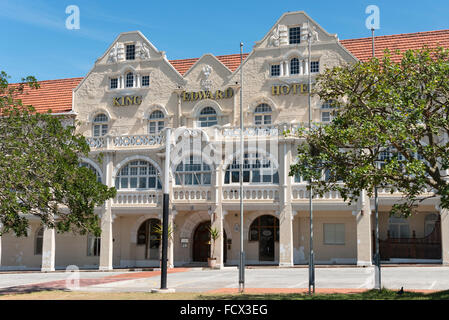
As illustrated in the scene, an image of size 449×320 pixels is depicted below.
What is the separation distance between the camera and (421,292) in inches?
725

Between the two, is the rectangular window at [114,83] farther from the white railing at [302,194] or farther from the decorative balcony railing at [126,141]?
the white railing at [302,194]

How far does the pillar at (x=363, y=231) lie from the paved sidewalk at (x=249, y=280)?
94 cm

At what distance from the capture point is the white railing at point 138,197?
3338 cm

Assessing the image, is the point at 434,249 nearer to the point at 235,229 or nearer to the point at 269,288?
Result: the point at 235,229

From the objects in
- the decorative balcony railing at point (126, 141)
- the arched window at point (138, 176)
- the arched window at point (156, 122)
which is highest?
the arched window at point (156, 122)

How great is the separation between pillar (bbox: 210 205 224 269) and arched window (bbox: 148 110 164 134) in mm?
7686

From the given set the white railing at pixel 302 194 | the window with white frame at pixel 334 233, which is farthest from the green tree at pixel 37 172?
the window with white frame at pixel 334 233

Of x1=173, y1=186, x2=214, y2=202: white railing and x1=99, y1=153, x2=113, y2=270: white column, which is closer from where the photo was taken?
x1=173, y1=186, x2=214, y2=202: white railing

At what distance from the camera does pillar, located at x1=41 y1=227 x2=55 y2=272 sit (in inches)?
1355

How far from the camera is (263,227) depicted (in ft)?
112

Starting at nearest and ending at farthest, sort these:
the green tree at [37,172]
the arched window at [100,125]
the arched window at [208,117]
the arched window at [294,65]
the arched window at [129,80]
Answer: the green tree at [37,172], the arched window at [294,65], the arched window at [208,117], the arched window at [129,80], the arched window at [100,125]

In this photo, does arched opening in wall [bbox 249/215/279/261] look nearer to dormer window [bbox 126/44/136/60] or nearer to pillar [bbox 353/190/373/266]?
pillar [bbox 353/190/373/266]

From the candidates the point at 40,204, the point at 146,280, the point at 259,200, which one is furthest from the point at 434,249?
the point at 40,204

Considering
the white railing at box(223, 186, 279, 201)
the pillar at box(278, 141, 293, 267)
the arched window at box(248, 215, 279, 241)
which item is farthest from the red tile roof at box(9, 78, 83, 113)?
the pillar at box(278, 141, 293, 267)
